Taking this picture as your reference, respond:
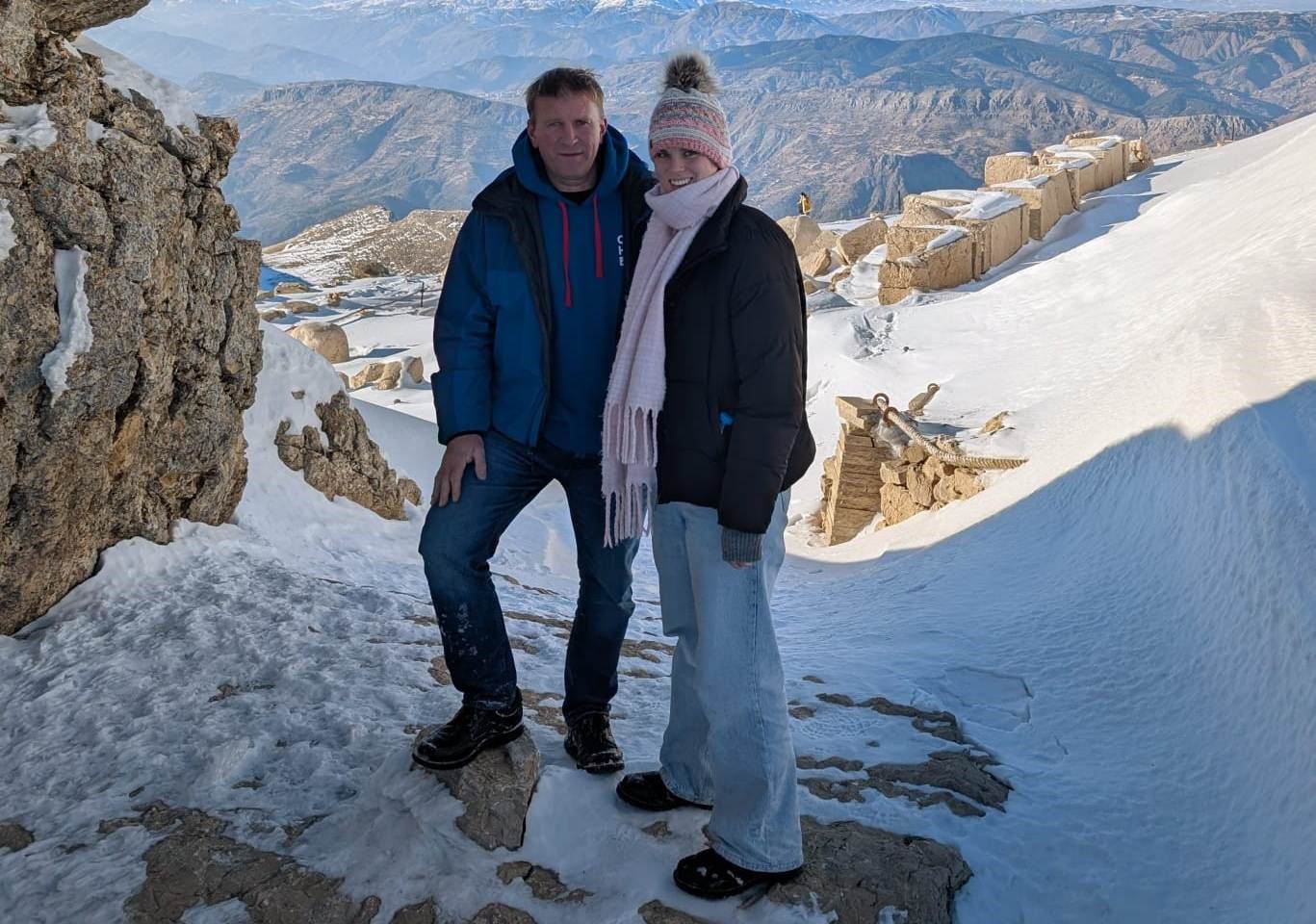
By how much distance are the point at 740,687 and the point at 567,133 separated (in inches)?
52.7

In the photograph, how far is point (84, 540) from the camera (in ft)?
13.0

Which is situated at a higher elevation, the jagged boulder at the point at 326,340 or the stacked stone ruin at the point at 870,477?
the stacked stone ruin at the point at 870,477

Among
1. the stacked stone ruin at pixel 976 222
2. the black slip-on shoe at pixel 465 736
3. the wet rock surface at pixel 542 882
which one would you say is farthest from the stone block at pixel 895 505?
the wet rock surface at pixel 542 882

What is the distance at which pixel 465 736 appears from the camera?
2605mm

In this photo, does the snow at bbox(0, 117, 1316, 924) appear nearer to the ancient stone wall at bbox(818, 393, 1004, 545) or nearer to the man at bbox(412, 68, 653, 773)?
the man at bbox(412, 68, 653, 773)

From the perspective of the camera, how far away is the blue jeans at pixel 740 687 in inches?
88.3

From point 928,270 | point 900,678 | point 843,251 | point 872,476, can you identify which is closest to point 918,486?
point 872,476

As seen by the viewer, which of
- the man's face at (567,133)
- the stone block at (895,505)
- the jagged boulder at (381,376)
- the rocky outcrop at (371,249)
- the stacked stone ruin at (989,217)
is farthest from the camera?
the rocky outcrop at (371,249)

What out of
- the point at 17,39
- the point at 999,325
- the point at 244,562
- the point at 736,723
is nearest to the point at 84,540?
the point at 244,562

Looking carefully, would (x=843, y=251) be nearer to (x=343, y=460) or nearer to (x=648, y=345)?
(x=343, y=460)

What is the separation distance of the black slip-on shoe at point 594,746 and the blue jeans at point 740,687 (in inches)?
18.0

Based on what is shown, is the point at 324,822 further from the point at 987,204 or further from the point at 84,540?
the point at 987,204

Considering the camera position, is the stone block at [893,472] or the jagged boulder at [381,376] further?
the jagged boulder at [381,376]

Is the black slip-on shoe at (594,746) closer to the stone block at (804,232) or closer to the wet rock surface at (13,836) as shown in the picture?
the wet rock surface at (13,836)
